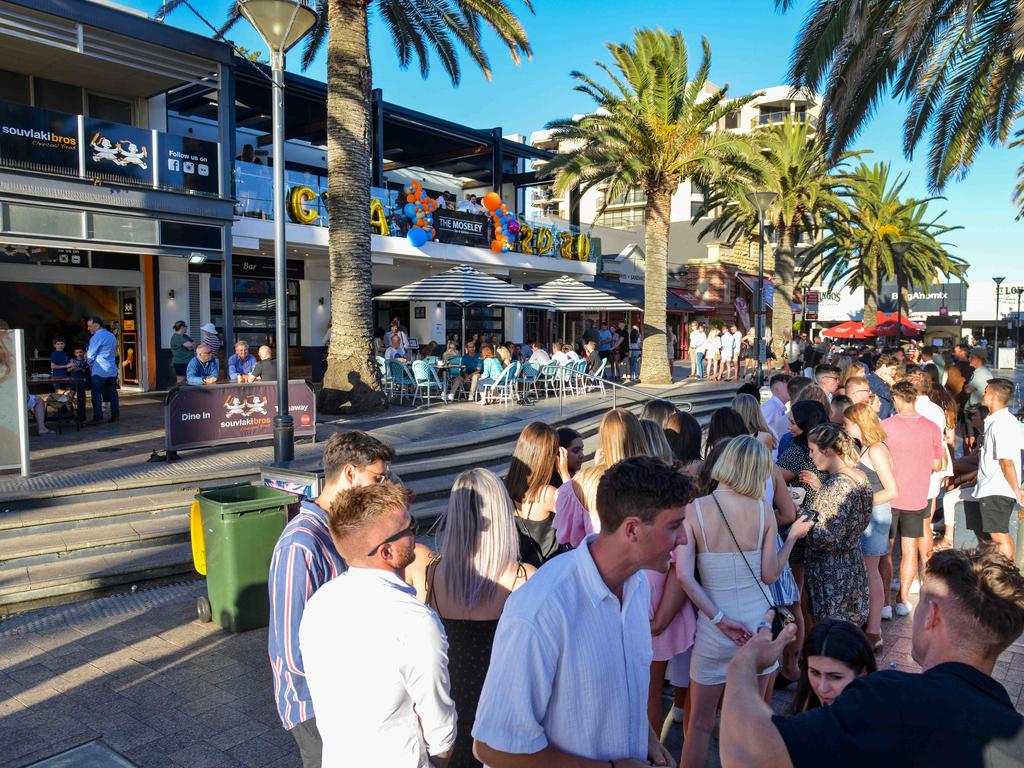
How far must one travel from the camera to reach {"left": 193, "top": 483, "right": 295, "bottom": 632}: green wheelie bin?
5469mm

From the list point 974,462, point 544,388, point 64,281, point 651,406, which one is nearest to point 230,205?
point 64,281

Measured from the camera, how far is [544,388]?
18203 millimetres

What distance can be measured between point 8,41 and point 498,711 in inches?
665

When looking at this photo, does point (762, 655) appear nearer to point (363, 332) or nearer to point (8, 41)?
point (363, 332)

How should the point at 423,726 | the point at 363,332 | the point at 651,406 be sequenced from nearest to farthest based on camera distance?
the point at 423,726 < the point at 651,406 < the point at 363,332

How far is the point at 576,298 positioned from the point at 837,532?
15041 mm

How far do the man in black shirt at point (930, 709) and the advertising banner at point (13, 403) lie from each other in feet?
28.4

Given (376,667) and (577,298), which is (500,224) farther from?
(376,667)

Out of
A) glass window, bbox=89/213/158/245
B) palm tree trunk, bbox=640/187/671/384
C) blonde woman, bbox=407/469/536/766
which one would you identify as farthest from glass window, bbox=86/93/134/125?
blonde woman, bbox=407/469/536/766

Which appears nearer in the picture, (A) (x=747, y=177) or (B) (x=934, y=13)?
(B) (x=934, y=13)

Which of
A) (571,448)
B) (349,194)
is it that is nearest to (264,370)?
(349,194)

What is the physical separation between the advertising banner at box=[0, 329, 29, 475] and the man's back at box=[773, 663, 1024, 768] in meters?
8.79

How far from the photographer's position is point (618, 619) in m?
2.06

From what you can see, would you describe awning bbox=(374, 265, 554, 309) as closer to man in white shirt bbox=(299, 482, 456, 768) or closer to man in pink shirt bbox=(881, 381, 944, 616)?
man in pink shirt bbox=(881, 381, 944, 616)
